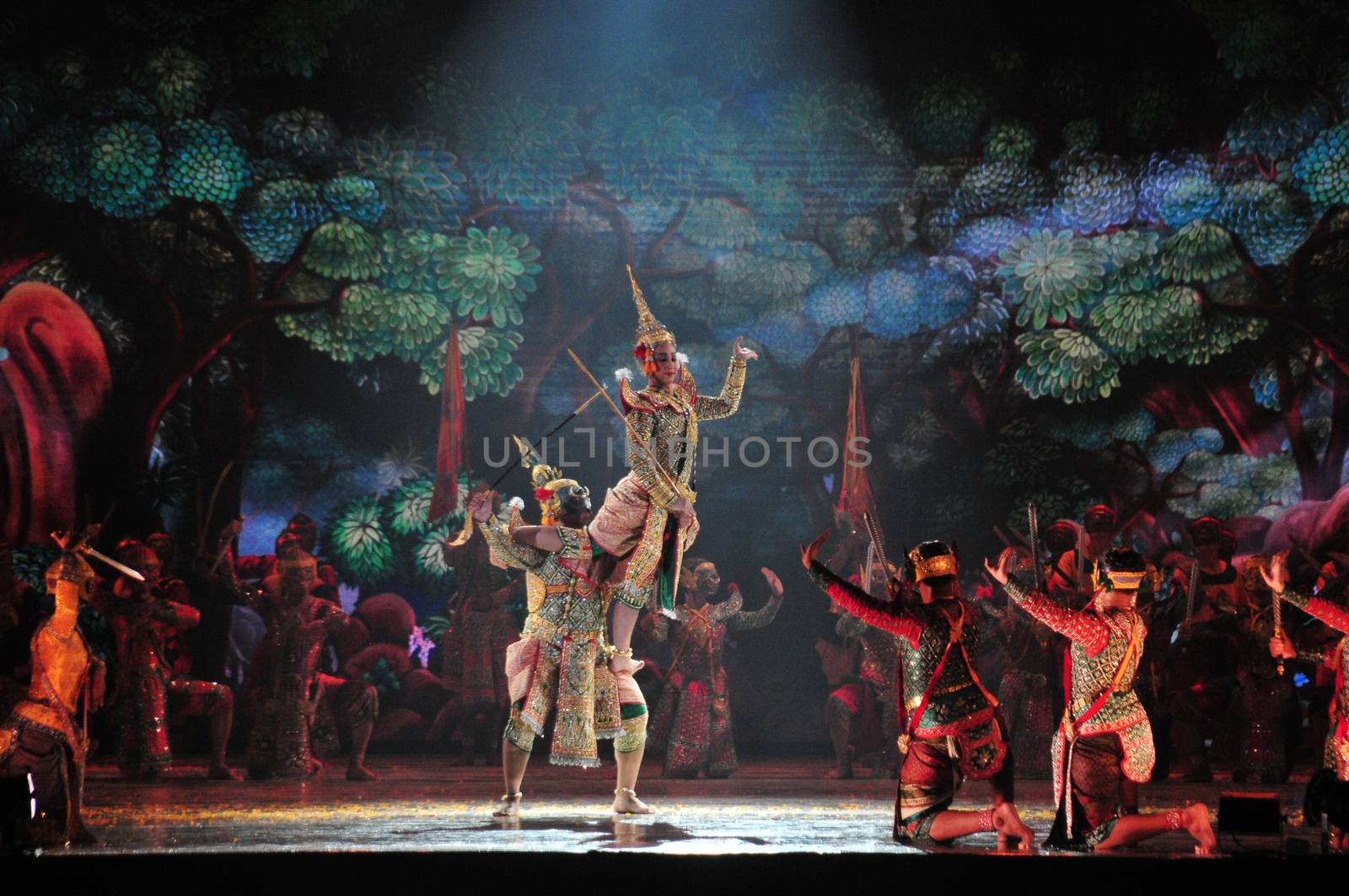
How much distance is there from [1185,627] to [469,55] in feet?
18.6

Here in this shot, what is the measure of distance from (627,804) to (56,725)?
2321 millimetres

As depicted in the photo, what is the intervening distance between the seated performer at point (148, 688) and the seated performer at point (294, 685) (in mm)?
192

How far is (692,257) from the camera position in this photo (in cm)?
912

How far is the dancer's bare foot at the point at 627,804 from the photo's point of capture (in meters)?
6.03

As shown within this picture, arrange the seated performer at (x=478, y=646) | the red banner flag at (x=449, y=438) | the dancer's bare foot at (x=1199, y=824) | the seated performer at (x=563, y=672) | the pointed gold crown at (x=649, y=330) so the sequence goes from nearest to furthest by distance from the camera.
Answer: the dancer's bare foot at (x=1199, y=824)
the seated performer at (x=563, y=672)
the pointed gold crown at (x=649, y=330)
the seated performer at (x=478, y=646)
the red banner flag at (x=449, y=438)

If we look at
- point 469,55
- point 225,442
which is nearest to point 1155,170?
point 469,55

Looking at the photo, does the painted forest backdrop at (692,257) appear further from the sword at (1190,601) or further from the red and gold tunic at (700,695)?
the red and gold tunic at (700,695)

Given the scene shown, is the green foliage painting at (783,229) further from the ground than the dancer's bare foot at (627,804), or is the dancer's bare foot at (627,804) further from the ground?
the green foliage painting at (783,229)

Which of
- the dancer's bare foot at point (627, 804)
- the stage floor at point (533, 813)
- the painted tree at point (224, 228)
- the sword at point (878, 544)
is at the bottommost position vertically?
the stage floor at point (533, 813)

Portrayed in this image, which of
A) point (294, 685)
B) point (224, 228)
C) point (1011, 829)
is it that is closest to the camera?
point (1011, 829)

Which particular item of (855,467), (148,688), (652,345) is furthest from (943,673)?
(148,688)

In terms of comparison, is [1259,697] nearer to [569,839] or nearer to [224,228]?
[569,839]

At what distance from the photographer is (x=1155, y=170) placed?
9.10 m

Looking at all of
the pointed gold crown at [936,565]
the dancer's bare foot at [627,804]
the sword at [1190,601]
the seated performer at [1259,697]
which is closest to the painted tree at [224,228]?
the dancer's bare foot at [627,804]
